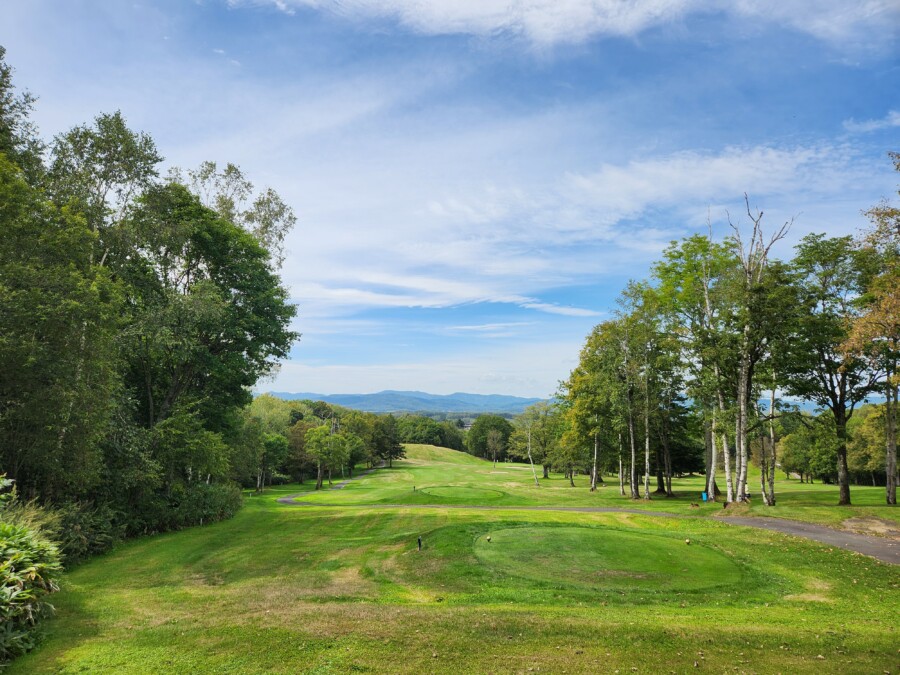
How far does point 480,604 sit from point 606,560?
6.27 metres

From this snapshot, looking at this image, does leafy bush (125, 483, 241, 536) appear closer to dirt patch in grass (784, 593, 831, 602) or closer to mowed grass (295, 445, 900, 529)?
mowed grass (295, 445, 900, 529)

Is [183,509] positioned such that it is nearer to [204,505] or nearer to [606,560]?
[204,505]

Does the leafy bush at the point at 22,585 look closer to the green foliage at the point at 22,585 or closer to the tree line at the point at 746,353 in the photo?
the green foliage at the point at 22,585

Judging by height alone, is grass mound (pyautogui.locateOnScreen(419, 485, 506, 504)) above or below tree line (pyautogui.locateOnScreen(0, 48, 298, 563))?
below

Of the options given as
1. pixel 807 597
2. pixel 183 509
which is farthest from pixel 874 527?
pixel 183 509

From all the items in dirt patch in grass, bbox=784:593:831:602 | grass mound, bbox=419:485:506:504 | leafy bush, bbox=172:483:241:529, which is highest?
dirt patch in grass, bbox=784:593:831:602

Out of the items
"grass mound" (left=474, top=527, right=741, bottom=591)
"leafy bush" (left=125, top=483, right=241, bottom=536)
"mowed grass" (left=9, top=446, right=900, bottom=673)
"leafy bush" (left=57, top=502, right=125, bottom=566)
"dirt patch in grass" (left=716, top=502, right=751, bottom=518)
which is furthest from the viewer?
"dirt patch in grass" (left=716, top=502, right=751, bottom=518)

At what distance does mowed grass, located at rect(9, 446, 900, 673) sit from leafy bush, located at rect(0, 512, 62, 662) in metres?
0.52

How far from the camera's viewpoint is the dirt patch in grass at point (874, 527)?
20344 millimetres

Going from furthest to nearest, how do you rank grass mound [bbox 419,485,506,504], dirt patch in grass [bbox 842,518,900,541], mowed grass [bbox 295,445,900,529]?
grass mound [bbox 419,485,506,504], mowed grass [bbox 295,445,900,529], dirt patch in grass [bbox 842,518,900,541]

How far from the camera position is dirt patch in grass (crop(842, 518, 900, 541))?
20344mm

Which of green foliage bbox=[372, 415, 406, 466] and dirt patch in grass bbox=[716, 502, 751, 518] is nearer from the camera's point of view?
dirt patch in grass bbox=[716, 502, 751, 518]

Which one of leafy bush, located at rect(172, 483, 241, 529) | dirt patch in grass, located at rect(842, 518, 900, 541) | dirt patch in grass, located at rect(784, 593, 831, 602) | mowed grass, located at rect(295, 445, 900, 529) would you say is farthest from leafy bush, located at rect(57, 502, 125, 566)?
dirt patch in grass, located at rect(842, 518, 900, 541)

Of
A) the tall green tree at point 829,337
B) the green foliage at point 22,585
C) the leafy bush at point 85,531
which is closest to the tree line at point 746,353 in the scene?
the tall green tree at point 829,337
